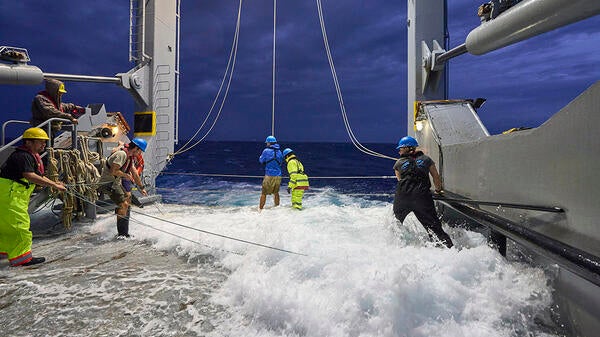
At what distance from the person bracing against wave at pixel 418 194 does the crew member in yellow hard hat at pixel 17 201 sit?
4.74 metres

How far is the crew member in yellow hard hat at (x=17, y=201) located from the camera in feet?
12.7

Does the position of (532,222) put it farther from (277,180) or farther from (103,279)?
(277,180)

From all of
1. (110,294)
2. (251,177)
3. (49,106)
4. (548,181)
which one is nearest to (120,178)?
(49,106)

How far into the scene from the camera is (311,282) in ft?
10.0

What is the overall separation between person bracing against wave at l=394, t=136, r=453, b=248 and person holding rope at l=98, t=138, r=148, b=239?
4.18m

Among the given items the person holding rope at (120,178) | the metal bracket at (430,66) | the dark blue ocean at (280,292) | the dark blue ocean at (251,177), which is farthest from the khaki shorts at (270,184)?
the metal bracket at (430,66)

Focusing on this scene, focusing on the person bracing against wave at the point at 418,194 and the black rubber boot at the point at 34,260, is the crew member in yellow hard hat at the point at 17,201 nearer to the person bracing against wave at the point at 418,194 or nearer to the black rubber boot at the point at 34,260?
the black rubber boot at the point at 34,260

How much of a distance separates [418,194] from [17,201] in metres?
5.24

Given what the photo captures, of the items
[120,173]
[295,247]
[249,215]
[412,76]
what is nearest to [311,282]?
[295,247]

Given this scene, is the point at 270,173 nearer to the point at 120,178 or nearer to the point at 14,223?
the point at 120,178

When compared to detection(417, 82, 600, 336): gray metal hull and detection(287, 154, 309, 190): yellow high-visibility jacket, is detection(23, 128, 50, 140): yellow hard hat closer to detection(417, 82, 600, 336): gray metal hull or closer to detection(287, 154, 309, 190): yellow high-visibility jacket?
detection(287, 154, 309, 190): yellow high-visibility jacket

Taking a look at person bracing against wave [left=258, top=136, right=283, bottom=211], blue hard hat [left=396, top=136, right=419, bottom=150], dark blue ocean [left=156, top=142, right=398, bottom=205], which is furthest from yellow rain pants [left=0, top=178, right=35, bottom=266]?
blue hard hat [left=396, top=136, right=419, bottom=150]

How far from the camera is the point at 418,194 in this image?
14.4 feet

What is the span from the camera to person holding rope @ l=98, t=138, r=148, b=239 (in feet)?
16.9
